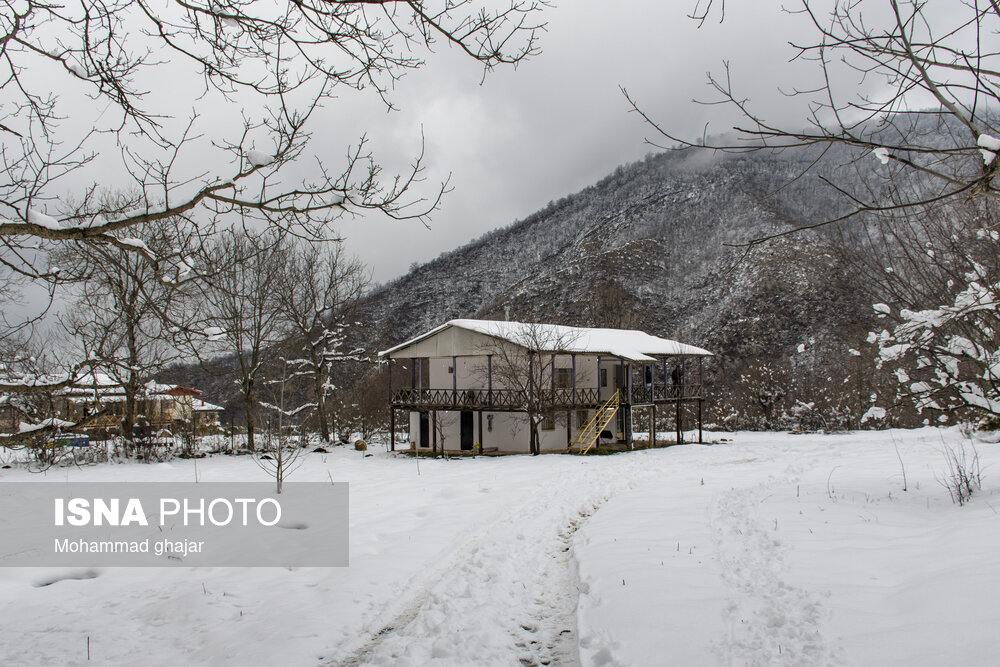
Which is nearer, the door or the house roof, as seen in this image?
the house roof

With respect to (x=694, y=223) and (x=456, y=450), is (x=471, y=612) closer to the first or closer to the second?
(x=456, y=450)

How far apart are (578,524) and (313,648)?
221 inches

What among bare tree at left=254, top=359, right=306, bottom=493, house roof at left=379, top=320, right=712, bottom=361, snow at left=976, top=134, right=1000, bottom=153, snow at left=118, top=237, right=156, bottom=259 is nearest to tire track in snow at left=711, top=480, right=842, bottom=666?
snow at left=976, top=134, right=1000, bottom=153

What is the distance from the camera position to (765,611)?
5.07 meters

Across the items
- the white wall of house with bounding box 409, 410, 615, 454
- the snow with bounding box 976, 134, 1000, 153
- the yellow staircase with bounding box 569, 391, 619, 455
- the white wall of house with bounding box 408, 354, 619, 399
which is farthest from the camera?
the white wall of house with bounding box 408, 354, 619, 399

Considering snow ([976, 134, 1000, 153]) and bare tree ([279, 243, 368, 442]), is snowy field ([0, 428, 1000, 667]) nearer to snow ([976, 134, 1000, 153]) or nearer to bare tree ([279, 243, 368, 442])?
snow ([976, 134, 1000, 153])

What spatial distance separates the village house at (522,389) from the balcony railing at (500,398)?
0.05 m

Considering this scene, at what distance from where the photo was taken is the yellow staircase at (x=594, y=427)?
81.7 ft

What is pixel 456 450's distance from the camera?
28.1m

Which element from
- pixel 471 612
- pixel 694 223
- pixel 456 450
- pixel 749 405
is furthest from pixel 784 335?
pixel 471 612

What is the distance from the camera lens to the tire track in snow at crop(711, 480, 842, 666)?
168 inches

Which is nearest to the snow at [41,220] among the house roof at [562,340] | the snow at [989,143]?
the snow at [989,143]

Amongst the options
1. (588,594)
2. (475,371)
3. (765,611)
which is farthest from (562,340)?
(765,611)

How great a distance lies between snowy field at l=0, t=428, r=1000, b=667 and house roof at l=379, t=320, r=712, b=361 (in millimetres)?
14936
